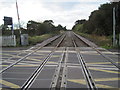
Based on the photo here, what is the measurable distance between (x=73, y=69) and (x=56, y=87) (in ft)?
8.85

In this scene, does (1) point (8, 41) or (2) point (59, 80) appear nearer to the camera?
(2) point (59, 80)

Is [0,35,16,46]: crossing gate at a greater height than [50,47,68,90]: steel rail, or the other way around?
[0,35,16,46]: crossing gate

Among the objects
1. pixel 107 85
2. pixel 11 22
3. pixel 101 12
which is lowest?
pixel 107 85

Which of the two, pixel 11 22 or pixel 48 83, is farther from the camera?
pixel 11 22

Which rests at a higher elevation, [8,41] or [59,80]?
[8,41]

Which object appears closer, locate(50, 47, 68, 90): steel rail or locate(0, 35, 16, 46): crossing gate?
locate(50, 47, 68, 90): steel rail

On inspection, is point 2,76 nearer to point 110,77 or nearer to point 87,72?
point 87,72

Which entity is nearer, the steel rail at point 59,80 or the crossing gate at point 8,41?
the steel rail at point 59,80

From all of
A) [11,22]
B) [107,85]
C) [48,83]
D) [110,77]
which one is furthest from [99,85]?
[11,22]

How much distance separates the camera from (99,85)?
Result: 6.26m

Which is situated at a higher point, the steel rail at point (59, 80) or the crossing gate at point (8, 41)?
the crossing gate at point (8, 41)

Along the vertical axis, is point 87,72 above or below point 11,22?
below

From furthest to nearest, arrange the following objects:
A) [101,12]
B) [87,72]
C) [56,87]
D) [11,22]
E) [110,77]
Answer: [101,12] → [11,22] → [87,72] → [110,77] → [56,87]

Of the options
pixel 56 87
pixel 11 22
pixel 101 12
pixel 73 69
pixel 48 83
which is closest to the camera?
pixel 56 87
